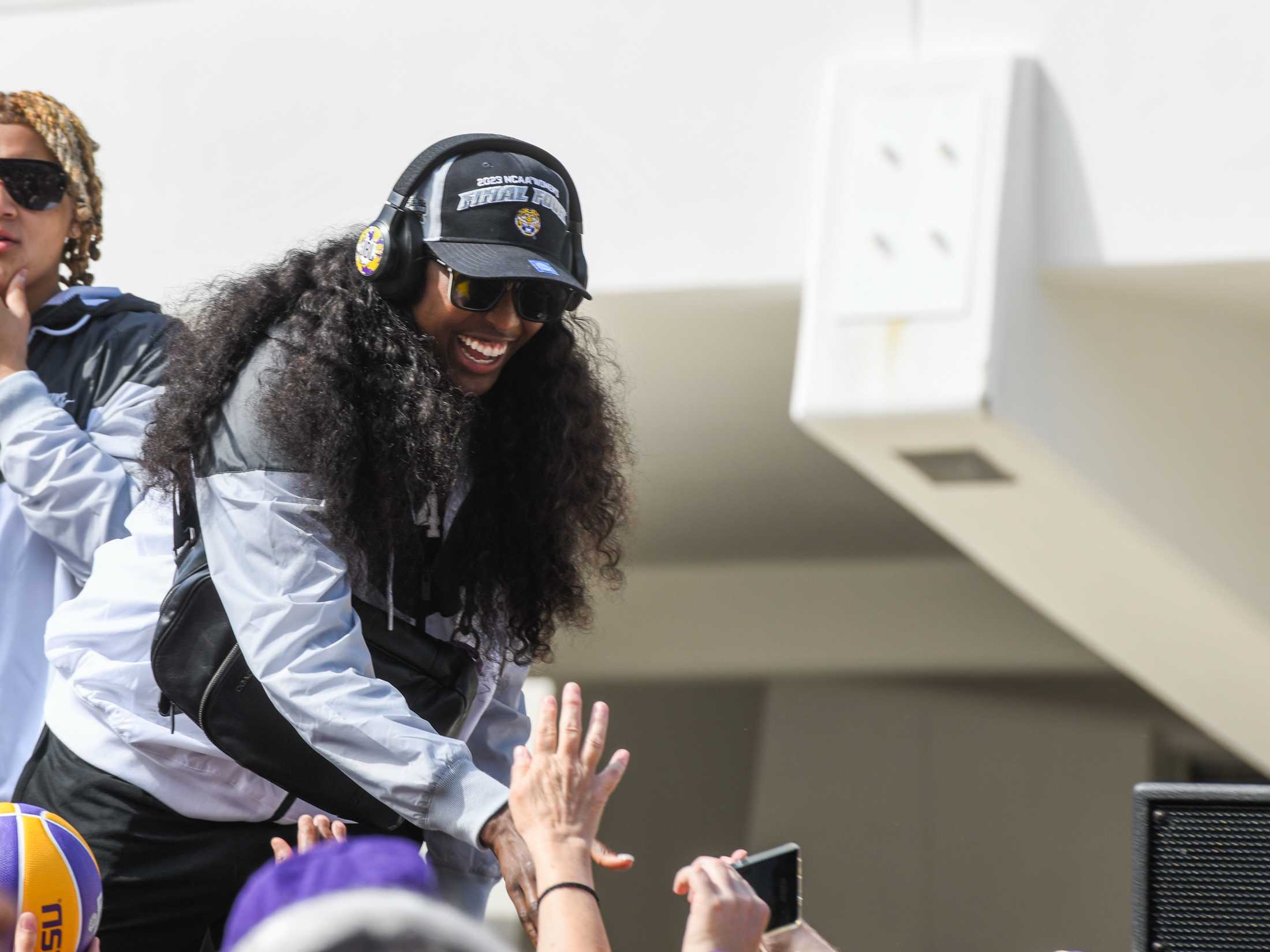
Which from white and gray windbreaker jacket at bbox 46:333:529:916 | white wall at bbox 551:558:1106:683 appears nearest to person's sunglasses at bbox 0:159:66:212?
white and gray windbreaker jacket at bbox 46:333:529:916

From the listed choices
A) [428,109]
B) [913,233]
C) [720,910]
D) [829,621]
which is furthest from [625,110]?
[829,621]

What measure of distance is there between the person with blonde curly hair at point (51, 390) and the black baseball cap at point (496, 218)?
0.71 meters

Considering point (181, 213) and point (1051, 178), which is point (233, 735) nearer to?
point (1051, 178)

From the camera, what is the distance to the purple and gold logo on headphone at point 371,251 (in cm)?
251

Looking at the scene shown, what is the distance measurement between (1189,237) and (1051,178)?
365 millimetres

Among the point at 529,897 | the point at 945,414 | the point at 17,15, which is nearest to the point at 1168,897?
the point at 529,897

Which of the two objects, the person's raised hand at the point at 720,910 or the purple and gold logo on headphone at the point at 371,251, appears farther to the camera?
the purple and gold logo on headphone at the point at 371,251

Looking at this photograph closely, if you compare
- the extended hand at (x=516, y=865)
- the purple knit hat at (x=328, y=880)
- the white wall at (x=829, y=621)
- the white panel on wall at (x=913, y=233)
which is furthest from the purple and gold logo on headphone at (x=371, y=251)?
the white wall at (x=829, y=621)

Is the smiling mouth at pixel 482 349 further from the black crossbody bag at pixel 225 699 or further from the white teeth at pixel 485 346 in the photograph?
the black crossbody bag at pixel 225 699

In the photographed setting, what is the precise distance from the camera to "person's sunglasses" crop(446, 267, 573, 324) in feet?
8.20

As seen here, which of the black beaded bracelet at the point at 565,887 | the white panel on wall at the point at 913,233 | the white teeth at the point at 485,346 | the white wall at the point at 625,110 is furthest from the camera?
the white wall at the point at 625,110

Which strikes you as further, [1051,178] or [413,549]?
[1051,178]

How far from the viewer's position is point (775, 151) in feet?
14.9

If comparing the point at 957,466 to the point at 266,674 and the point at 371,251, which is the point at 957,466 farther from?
the point at 266,674
